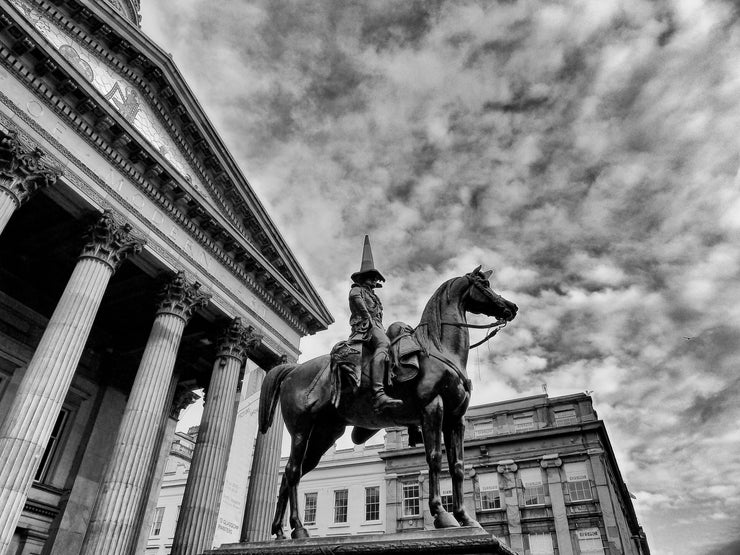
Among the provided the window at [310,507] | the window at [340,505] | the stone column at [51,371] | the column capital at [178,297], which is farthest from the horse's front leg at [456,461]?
the window at [310,507]

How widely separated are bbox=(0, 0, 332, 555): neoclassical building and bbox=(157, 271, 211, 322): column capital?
49 mm

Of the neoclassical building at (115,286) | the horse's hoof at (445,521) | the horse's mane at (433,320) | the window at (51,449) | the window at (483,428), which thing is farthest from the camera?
the window at (483,428)

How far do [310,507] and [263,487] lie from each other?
18003 mm

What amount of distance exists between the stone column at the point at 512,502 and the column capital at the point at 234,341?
744 inches

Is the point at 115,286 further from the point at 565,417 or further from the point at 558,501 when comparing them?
the point at 565,417

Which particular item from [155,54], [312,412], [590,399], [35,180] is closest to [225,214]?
[155,54]

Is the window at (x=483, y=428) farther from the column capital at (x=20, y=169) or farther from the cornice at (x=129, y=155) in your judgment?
the column capital at (x=20, y=169)

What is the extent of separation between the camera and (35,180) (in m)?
12.2

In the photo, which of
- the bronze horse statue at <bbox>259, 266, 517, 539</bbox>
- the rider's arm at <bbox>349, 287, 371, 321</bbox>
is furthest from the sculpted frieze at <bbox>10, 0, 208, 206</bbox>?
the bronze horse statue at <bbox>259, 266, 517, 539</bbox>

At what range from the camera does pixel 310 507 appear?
3381 cm

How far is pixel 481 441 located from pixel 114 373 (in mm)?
Result: 20850

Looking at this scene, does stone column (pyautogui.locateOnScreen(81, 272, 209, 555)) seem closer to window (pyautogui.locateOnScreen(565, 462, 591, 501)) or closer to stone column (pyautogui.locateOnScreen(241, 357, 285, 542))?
stone column (pyautogui.locateOnScreen(241, 357, 285, 542))

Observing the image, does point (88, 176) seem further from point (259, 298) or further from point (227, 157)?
point (259, 298)

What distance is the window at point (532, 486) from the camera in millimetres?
28484
